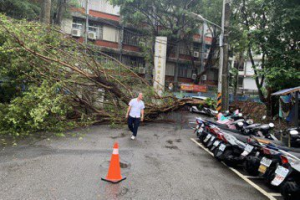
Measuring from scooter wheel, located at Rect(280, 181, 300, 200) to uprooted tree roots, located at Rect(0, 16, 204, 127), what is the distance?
7.92 metres

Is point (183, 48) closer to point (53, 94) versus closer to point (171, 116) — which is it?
point (171, 116)

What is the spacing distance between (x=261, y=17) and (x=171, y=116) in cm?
870

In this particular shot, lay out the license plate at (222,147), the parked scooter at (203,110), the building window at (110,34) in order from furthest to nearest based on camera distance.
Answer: the building window at (110,34) → the parked scooter at (203,110) → the license plate at (222,147)

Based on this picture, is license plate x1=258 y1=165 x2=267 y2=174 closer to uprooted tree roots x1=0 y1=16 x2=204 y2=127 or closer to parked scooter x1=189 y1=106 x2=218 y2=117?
uprooted tree roots x1=0 y1=16 x2=204 y2=127

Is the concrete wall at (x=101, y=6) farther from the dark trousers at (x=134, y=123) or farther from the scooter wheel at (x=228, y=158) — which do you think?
the scooter wheel at (x=228, y=158)

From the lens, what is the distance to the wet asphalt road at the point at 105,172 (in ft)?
14.6

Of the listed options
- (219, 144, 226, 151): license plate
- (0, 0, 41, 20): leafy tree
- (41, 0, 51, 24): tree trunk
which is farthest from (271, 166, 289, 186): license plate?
(0, 0, 41, 20): leafy tree

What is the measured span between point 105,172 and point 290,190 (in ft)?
11.4

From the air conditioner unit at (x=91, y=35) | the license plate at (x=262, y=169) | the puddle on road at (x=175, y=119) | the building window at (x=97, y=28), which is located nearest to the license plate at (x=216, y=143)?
the license plate at (x=262, y=169)

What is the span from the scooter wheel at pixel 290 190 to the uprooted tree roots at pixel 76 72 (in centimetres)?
792

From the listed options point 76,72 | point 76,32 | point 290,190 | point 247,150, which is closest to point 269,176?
point 290,190

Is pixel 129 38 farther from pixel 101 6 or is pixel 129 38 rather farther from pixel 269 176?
pixel 269 176

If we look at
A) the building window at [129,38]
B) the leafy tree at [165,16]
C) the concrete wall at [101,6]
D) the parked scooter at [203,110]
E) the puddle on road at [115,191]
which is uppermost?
the concrete wall at [101,6]

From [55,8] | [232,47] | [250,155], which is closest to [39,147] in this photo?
[250,155]
